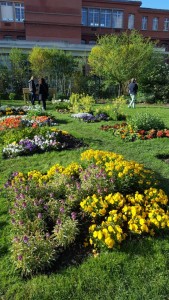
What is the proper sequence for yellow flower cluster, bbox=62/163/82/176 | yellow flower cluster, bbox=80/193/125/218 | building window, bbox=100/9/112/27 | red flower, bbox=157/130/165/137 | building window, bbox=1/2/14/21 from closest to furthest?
yellow flower cluster, bbox=80/193/125/218, yellow flower cluster, bbox=62/163/82/176, red flower, bbox=157/130/165/137, building window, bbox=1/2/14/21, building window, bbox=100/9/112/27

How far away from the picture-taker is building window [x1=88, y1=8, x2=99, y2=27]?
143 ft

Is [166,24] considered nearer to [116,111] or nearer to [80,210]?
[116,111]

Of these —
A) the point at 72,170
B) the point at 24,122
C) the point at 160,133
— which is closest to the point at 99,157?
the point at 72,170

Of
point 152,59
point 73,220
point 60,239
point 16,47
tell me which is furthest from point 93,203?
point 16,47

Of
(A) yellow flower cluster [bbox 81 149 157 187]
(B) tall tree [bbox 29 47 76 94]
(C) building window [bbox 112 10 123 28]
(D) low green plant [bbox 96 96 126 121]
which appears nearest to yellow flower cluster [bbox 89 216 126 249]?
(A) yellow flower cluster [bbox 81 149 157 187]

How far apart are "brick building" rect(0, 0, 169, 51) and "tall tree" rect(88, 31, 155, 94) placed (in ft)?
46.3

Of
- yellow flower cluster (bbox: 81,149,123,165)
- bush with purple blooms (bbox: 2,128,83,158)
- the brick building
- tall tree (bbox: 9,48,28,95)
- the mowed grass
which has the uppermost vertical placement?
the brick building

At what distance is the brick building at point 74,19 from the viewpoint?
125ft

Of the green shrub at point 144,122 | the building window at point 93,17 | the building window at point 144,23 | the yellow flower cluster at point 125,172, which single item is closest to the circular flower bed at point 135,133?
the green shrub at point 144,122

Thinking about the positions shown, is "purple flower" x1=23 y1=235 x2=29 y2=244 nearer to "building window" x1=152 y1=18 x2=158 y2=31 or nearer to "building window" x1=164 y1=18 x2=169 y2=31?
"building window" x1=152 y1=18 x2=158 y2=31

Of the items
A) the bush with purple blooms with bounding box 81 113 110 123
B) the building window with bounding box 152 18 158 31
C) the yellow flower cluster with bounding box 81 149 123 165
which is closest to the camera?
the yellow flower cluster with bounding box 81 149 123 165

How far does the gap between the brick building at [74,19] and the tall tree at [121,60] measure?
14.1 m

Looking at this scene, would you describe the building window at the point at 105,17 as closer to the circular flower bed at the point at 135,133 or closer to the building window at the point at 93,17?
the building window at the point at 93,17

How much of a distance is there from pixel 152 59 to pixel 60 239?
24803 mm
